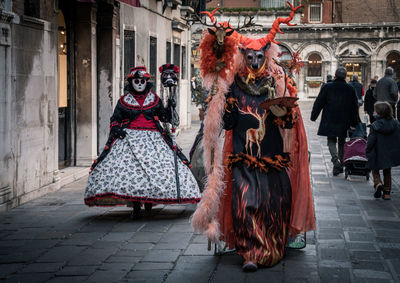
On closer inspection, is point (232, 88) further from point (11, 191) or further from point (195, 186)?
point (11, 191)

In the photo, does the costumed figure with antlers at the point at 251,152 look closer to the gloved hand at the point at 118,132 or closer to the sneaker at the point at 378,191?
the gloved hand at the point at 118,132

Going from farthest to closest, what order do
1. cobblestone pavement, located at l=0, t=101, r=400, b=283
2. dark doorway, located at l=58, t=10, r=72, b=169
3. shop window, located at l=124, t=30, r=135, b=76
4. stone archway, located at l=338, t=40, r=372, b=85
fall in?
stone archway, located at l=338, t=40, r=372, b=85 → shop window, located at l=124, t=30, r=135, b=76 → dark doorway, located at l=58, t=10, r=72, b=169 → cobblestone pavement, located at l=0, t=101, r=400, b=283

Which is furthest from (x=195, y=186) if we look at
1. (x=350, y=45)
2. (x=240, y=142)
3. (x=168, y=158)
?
(x=350, y=45)

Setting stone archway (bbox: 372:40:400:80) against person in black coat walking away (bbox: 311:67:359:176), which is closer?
person in black coat walking away (bbox: 311:67:359:176)

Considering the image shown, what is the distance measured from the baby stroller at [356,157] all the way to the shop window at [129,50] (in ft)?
18.4

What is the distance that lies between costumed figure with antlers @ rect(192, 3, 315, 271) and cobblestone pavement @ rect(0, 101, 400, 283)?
1.07 ft

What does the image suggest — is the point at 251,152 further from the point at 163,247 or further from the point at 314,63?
the point at 314,63

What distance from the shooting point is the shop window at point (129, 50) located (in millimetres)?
15462

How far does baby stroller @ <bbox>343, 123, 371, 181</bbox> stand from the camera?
11766 mm

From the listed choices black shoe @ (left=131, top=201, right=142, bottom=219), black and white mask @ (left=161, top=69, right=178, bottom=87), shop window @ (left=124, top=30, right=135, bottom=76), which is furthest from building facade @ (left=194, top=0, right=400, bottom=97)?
black shoe @ (left=131, top=201, right=142, bottom=219)

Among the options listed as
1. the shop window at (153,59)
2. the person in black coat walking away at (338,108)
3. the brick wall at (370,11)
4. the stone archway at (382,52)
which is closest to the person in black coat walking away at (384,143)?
the person in black coat walking away at (338,108)

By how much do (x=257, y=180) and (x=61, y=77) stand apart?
23.7ft

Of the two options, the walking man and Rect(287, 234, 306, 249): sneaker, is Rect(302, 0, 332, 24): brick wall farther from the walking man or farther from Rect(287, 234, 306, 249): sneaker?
Rect(287, 234, 306, 249): sneaker

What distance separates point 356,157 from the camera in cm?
1179
